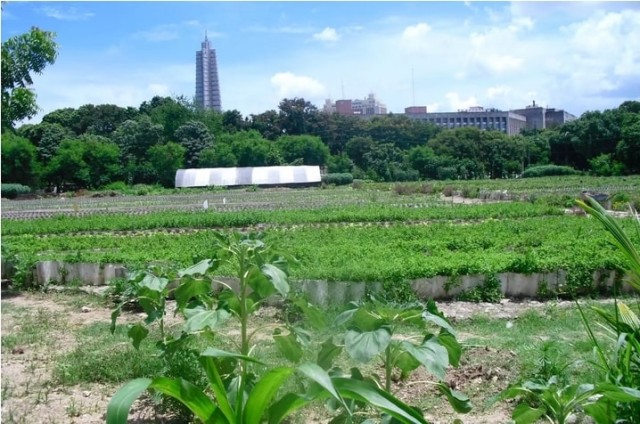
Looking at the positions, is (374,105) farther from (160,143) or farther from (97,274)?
(97,274)

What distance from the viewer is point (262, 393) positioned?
6.55 feet

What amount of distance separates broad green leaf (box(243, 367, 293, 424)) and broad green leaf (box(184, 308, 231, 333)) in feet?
2.01

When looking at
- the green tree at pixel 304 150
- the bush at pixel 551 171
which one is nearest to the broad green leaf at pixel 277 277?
the bush at pixel 551 171

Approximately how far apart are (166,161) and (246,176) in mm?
7744

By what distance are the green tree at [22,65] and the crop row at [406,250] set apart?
241 cm

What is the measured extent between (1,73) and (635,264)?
7430 millimetres

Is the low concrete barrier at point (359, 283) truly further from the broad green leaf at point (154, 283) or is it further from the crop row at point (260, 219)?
the crop row at point (260, 219)

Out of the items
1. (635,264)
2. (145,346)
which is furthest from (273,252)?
(145,346)

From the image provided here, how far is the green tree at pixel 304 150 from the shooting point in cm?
6322

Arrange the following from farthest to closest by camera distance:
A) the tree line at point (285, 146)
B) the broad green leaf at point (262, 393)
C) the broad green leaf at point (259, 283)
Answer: the tree line at point (285, 146) → the broad green leaf at point (259, 283) → the broad green leaf at point (262, 393)

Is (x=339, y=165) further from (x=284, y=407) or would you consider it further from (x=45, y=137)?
(x=284, y=407)

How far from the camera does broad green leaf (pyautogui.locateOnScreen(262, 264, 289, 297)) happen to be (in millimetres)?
2609

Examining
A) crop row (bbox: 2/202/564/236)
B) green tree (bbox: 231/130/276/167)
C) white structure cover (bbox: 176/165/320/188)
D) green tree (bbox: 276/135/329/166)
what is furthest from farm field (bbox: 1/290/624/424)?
green tree (bbox: 276/135/329/166)

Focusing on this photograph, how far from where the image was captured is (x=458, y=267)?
26.2ft
